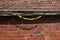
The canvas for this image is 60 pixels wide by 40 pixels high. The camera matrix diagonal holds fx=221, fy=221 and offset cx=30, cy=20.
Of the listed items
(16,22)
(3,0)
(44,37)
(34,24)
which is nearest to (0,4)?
(3,0)

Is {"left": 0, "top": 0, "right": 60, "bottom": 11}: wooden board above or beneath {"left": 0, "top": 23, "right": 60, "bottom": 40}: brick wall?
above

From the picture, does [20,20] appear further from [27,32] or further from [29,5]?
[29,5]

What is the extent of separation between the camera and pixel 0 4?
698 centimetres

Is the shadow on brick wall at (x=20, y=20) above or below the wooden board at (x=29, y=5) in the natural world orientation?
below

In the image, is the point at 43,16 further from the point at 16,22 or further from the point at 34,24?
the point at 16,22

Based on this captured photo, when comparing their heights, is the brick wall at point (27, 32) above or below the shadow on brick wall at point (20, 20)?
below

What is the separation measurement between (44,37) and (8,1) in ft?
5.32

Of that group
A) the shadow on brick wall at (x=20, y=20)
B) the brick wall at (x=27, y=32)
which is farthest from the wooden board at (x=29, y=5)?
the brick wall at (x=27, y=32)

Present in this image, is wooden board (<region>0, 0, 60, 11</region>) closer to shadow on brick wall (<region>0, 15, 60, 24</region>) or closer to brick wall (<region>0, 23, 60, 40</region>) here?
shadow on brick wall (<region>0, 15, 60, 24</region>)

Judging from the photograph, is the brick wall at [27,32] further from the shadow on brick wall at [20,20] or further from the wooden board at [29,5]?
the wooden board at [29,5]

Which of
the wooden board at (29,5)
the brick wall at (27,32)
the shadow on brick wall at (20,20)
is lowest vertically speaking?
the brick wall at (27,32)

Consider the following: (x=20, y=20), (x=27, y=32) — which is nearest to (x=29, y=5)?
(x=20, y=20)

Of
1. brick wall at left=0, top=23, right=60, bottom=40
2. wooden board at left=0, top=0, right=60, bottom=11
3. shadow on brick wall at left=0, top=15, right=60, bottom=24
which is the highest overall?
wooden board at left=0, top=0, right=60, bottom=11

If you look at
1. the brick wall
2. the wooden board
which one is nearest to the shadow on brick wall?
the brick wall
